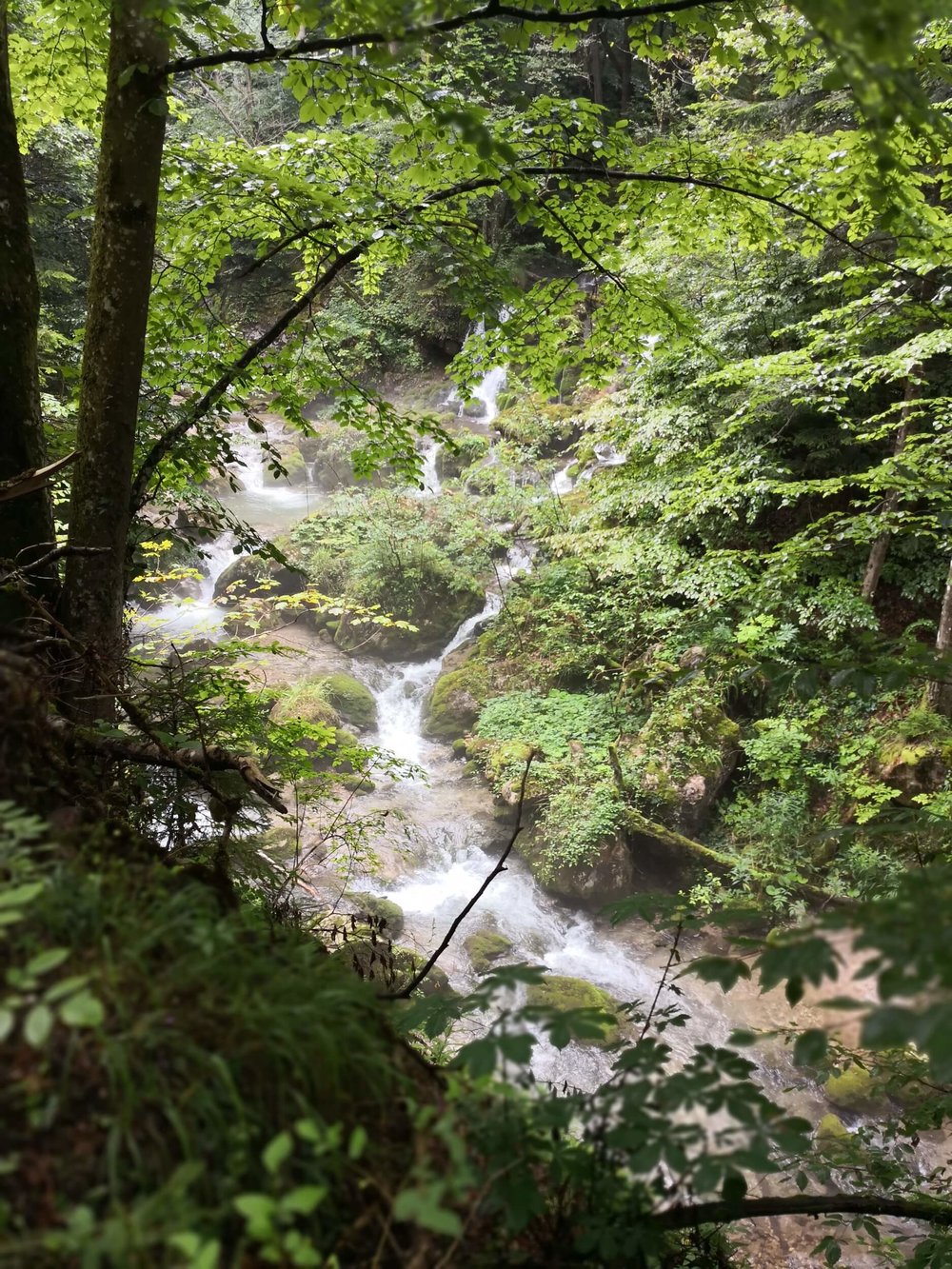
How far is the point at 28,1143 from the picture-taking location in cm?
74

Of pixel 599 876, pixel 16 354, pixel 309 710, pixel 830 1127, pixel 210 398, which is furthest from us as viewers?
pixel 309 710

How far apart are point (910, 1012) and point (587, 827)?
759 centimetres


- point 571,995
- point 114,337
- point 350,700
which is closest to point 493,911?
point 571,995

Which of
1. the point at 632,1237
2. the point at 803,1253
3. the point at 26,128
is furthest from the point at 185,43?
the point at 803,1253

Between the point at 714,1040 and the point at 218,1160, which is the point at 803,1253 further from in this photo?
the point at 218,1160

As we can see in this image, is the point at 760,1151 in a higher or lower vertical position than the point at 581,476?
lower

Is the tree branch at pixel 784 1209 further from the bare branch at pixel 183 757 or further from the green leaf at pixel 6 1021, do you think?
the bare branch at pixel 183 757

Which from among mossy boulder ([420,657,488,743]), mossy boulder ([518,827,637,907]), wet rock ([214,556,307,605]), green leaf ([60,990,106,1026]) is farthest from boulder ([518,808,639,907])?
wet rock ([214,556,307,605])

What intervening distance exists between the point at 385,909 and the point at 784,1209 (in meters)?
6.55

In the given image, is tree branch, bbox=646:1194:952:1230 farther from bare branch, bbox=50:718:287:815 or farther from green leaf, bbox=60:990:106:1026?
bare branch, bbox=50:718:287:815

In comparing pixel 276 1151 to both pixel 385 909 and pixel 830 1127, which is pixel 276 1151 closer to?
pixel 830 1127

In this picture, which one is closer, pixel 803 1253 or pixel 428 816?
pixel 803 1253

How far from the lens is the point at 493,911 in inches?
319

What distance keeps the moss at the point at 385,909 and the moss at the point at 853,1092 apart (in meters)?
4.24
